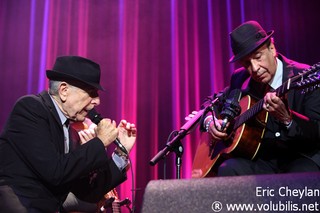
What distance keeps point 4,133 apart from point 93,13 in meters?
3.67

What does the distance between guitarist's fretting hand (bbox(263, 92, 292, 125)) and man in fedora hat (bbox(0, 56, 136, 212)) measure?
961 millimetres

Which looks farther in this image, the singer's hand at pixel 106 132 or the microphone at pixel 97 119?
the microphone at pixel 97 119

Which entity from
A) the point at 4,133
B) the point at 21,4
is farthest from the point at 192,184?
the point at 21,4

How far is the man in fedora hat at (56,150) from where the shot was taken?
2.21 m

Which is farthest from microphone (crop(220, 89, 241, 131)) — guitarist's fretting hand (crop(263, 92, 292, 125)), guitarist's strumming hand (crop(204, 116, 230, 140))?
guitarist's fretting hand (crop(263, 92, 292, 125))

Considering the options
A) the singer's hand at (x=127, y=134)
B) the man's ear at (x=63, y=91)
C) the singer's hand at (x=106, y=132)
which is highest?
the man's ear at (x=63, y=91)

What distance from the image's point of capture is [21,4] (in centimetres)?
575

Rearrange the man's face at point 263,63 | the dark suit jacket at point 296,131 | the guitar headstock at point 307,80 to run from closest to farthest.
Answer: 1. the guitar headstock at point 307,80
2. the dark suit jacket at point 296,131
3. the man's face at point 263,63

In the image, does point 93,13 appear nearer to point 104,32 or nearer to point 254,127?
point 104,32

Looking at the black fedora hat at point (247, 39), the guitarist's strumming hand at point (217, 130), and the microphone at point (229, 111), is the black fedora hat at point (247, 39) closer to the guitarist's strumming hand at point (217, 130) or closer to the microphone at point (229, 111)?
the microphone at point (229, 111)

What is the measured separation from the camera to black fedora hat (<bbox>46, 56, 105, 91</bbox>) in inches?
99.1

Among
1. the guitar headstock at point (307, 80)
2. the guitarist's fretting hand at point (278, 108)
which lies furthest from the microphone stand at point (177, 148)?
the guitar headstock at point (307, 80)

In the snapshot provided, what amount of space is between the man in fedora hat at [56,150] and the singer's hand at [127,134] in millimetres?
80

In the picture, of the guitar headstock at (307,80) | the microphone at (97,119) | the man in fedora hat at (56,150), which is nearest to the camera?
the man in fedora hat at (56,150)
